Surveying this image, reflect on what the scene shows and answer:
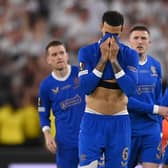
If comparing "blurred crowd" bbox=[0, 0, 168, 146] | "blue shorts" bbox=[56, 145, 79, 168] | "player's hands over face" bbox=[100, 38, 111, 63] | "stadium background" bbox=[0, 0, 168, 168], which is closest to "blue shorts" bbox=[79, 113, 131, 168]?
"player's hands over face" bbox=[100, 38, 111, 63]

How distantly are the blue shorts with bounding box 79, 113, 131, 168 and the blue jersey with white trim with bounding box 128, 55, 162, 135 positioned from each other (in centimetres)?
107

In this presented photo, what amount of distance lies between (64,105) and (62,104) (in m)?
0.03

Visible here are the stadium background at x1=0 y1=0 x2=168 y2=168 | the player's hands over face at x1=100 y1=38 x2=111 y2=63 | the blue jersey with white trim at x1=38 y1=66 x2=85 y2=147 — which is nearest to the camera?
the player's hands over face at x1=100 y1=38 x2=111 y2=63

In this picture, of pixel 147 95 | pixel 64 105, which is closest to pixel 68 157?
pixel 64 105

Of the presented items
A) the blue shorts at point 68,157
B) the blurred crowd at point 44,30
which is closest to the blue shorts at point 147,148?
the blue shorts at point 68,157

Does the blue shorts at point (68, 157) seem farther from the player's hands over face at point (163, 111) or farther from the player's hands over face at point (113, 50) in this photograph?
the player's hands over face at point (113, 50)

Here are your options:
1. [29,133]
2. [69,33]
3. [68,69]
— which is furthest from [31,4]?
[68,69]

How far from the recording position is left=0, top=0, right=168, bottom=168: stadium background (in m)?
13.8

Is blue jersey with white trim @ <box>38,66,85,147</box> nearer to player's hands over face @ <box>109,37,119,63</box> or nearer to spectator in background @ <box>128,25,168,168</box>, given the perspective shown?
spectator in background @ <box>128,25,168,168</box>

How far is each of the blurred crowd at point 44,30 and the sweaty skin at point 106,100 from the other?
523 cm

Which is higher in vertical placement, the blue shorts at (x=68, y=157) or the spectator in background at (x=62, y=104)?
the spectator in background at (x=62, y=104)

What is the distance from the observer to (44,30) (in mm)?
14602

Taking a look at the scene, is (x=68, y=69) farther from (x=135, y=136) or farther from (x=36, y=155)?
(x=36, y=155)

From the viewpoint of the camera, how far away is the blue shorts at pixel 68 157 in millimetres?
10172
